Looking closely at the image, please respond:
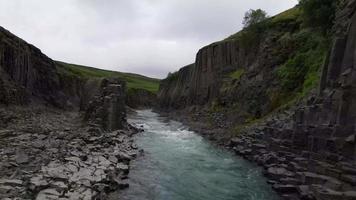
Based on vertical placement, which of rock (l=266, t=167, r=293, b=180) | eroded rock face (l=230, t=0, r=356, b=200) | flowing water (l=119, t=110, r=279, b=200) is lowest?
flowing water (l=119, t=110, r=279, b=200)

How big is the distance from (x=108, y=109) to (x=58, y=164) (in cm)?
1638

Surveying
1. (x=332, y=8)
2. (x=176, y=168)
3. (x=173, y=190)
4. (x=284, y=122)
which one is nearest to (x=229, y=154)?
(x=284, y=122)

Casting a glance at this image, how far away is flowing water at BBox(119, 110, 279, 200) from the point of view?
15453 mm

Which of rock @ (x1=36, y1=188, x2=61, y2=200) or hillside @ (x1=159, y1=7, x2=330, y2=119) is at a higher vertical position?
hillside @ (x1=159, y1=7, x2=330, y2=119)

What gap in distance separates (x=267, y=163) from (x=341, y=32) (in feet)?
29.6

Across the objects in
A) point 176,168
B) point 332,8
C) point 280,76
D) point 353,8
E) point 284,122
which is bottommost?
point 176,168

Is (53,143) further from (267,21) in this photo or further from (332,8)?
(267,21)

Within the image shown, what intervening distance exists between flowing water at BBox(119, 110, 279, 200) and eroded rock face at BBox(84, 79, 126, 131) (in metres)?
5.60

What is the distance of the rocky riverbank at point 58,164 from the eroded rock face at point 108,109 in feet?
17.0

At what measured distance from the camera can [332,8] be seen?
28.5 metres

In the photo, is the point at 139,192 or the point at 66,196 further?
the point at 139,192

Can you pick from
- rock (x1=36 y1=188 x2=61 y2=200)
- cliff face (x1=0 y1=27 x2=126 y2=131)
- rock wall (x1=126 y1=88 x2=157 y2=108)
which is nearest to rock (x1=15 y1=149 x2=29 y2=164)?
rock (x1=36 y1=188 x2=61 y2=200)

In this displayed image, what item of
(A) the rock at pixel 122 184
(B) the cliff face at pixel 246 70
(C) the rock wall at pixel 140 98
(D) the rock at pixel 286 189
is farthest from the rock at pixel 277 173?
(C) the rock wall at pixel 140 98

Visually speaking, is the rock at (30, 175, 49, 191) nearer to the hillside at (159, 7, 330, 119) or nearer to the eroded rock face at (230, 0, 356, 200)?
the eroded rock face at (230, 0, 356, 200)
